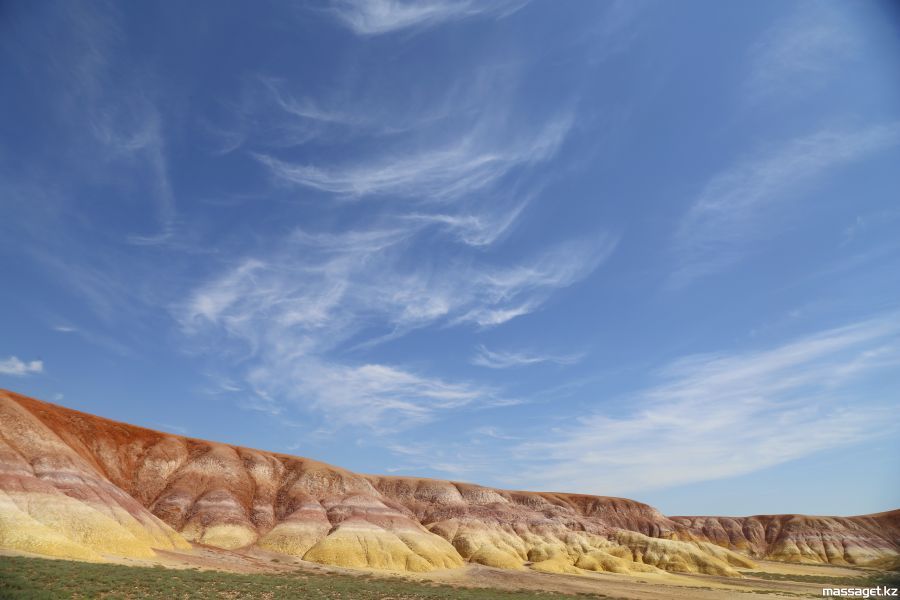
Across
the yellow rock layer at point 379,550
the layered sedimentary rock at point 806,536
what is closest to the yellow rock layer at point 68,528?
the yellow rock layer at point 379,550

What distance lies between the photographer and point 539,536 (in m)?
116

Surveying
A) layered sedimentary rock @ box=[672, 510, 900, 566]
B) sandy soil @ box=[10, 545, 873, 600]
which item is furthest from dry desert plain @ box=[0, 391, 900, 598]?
layered sedimentary rock @ box=[672, 510, 900, 566]

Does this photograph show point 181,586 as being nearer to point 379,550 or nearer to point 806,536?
point 379,550

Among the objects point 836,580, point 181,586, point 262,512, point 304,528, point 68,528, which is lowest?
point 836,580

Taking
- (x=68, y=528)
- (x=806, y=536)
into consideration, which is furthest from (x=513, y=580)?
(x=806, y=536)

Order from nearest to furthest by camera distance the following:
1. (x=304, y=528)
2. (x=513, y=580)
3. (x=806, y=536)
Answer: (x=513, y=580), (x=304, y=528), (x=806, y=536)

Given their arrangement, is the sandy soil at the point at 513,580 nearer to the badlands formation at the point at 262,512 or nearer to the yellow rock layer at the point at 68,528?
the yellow rock layer at the point at 68,528

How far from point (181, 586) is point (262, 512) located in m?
58.8

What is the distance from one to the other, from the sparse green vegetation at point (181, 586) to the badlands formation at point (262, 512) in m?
8.71

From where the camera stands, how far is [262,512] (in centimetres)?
9356

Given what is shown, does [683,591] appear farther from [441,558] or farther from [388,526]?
[388,526]

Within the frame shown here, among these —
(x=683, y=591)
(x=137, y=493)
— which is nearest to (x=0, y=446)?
(x=137, y=493)

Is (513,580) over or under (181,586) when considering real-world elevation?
under

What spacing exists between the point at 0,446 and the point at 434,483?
94351mm
